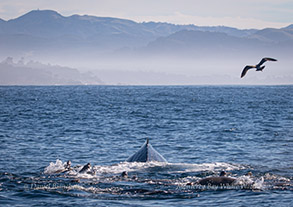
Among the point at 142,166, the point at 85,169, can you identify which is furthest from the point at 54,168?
the point at 142,166

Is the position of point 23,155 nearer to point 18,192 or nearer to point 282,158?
point 18,192

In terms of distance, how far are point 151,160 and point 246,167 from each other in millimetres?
4749

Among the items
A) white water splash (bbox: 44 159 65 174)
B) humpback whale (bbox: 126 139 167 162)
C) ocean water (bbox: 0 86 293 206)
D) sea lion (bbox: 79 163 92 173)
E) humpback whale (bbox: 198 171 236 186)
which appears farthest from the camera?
humpback whale (bbox: 126 139 167 162)

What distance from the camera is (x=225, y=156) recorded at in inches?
1029

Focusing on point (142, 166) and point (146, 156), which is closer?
point (142, 166)

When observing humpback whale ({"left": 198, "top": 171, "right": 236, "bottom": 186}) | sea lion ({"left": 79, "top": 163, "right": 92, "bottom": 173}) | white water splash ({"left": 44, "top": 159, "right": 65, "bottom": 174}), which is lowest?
white water splash ({"left": 44, "top": 159, "right": 65, "bottom": 174})

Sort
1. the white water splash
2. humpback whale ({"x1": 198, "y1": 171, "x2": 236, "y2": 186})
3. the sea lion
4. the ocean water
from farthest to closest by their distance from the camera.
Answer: the white water splash → the sea lion → humpback whale ({"x1": 198, "y1": 171, "x2": 236, "y2": 186}) → the ocean water

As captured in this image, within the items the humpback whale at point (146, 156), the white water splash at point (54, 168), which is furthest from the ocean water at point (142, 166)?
the humpback whale at point (146, 156)

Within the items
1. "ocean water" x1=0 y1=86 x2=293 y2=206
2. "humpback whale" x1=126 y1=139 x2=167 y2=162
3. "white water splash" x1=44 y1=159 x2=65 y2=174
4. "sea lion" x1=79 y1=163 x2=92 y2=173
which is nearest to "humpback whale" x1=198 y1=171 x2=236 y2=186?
"ocean water" x1=0 y1=86 x2=293 y2=206

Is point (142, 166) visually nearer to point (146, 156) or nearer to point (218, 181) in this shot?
point (146, 156)

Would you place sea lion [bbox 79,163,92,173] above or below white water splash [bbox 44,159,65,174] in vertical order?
above

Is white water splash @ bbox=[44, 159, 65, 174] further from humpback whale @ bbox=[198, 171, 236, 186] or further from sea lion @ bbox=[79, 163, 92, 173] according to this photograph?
humpback whale @ bbox=[198, 171, 236, 186]

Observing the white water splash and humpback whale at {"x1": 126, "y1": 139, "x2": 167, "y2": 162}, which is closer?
the white water splash

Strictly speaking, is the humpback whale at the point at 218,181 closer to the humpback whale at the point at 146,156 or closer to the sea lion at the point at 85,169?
the humpback whale at the point at 146,156
